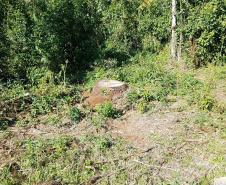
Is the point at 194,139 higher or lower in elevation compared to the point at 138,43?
lower

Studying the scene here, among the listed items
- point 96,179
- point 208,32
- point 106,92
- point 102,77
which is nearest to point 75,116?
point 106,92

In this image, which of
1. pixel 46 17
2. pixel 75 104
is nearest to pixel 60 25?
pixel 46 17

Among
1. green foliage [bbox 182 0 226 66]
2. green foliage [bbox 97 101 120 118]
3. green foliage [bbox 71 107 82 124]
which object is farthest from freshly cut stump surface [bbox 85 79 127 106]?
green foliage [bbox 182 0 226 66]

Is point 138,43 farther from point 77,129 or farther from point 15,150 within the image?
point 15,150

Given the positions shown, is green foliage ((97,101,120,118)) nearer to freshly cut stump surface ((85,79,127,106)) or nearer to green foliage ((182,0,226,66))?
freshly cut stump surface ((85,79,127,106))

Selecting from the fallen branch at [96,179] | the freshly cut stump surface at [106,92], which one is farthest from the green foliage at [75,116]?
the fallen branch at [96,179]

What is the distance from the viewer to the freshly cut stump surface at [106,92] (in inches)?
234

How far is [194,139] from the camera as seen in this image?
14.3ft

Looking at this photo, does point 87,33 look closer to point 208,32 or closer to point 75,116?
point 208,32

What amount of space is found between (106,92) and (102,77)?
4.66ft

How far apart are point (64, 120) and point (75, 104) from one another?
2.99ft

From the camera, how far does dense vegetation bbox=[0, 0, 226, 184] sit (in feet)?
12.5

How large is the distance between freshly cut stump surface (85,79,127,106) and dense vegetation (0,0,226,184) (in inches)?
9.9

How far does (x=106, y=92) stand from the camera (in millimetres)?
5887
